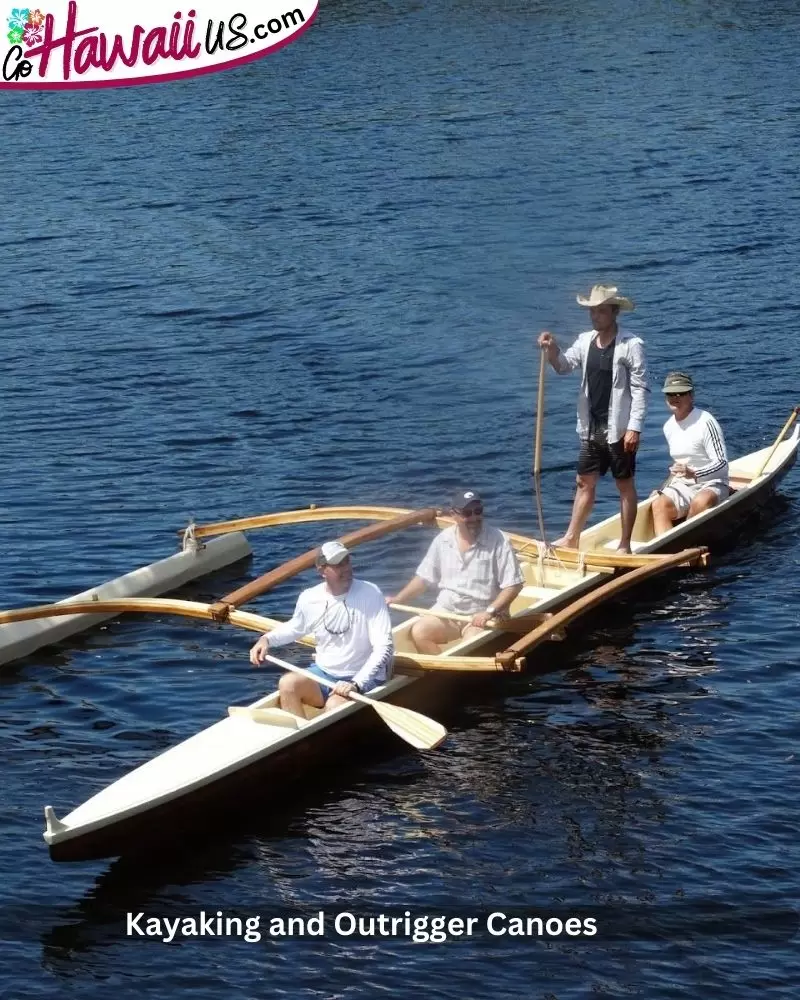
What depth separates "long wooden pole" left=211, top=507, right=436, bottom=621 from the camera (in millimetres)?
17453

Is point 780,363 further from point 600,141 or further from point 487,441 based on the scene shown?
point 600,141

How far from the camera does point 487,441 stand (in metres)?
25.8

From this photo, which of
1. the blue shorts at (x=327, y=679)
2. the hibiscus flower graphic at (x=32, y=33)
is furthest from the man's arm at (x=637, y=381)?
the hibiscus flower graphic at (x=32, y=33)

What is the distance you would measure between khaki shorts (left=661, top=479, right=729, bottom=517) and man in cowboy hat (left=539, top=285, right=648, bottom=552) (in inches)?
52.3

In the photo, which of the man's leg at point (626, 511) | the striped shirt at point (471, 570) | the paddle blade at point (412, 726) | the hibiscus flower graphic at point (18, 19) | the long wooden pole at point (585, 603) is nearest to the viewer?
the paddle blade at point (412, 726)

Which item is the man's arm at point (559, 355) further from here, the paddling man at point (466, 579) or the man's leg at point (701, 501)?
the man's leg at point (701, 501)

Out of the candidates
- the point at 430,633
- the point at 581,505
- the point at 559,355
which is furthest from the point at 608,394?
the point at 430,633

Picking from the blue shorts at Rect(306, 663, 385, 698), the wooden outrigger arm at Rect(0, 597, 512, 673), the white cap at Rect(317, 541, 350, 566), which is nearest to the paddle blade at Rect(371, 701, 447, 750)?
the blue shorts at Rect(306, 663, 385, 698)

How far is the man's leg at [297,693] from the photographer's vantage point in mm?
15445

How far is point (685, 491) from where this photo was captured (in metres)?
20.8

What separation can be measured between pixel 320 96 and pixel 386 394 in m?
27.2

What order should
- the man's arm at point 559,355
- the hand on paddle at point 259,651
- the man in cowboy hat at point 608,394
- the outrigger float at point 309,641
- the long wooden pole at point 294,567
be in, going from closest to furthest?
the outrigger float at point 309,641 < the hand on paddle at point 259,651 < the long wooden pole at point 294,567 < the man's arm at point 559,355 < the man in cowboy hat at point 608,394

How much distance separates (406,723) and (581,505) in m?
5.23

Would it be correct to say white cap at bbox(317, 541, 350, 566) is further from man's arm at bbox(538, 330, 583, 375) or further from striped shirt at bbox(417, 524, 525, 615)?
man's arm at bbox(538, 330, 583, 375)
